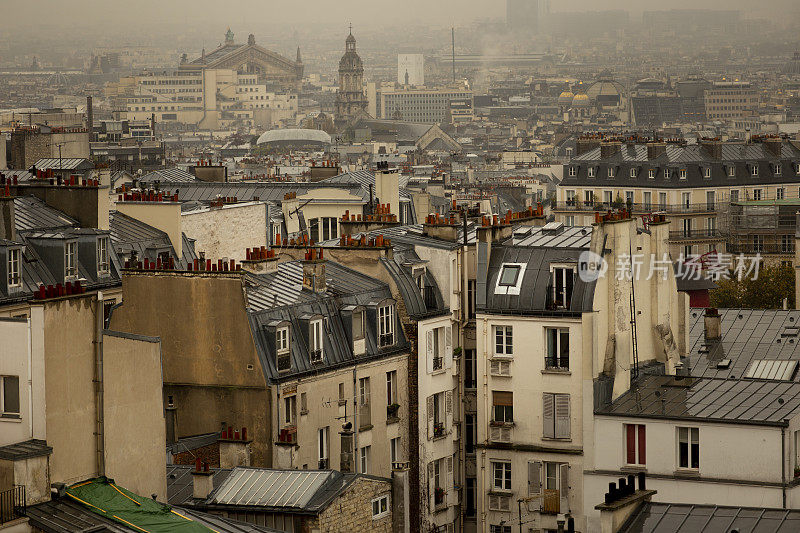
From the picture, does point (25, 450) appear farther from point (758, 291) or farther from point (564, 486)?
point (758, 291)

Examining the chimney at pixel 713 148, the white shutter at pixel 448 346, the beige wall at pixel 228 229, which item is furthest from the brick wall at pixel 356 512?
the chimney at pixel 713 148

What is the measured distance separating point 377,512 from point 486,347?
8579 millimetres

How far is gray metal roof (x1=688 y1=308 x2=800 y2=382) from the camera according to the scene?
38.4m

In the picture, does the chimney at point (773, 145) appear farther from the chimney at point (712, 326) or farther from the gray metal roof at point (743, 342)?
the chimney at point (712, 326)

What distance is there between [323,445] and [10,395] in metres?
10.4

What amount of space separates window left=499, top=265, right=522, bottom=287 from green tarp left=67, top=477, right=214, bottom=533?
1377 centimetres

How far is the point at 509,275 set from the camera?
36219mm

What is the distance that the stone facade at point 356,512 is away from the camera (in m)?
26.3

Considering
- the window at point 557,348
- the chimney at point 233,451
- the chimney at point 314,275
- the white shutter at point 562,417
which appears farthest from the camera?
the window at point 557,348

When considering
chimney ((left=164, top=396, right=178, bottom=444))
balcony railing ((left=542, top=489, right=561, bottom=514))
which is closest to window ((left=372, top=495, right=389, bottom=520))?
chimney ((left=164, top=396, right=178, bottom=444))

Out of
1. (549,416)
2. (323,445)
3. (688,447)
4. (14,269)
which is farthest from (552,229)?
(14,269)

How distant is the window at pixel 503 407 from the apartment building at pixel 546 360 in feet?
0.07

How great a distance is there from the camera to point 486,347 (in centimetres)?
3588

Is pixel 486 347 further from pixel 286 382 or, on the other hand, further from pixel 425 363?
pixel 286 382
